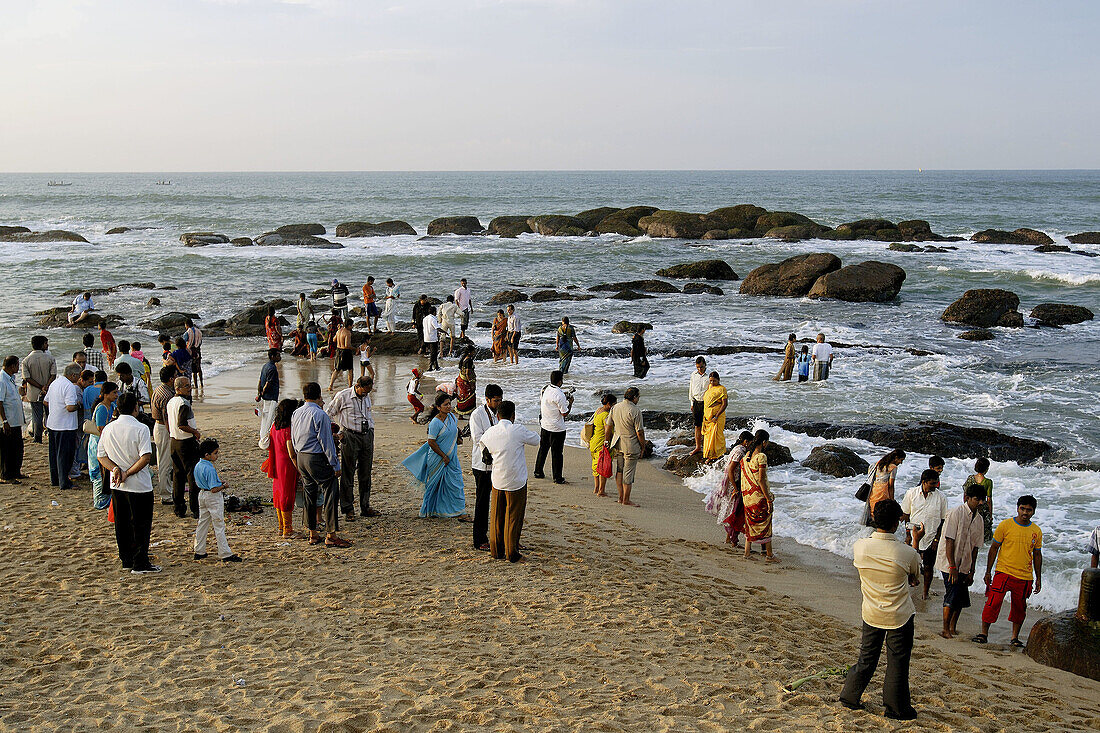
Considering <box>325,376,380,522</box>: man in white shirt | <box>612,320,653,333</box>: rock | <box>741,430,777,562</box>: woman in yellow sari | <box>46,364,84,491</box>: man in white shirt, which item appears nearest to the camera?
<box>741,430,777,562</box>: woman in yellow sari

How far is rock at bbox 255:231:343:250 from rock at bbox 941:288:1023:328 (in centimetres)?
3533

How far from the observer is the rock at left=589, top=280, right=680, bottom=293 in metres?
33.0

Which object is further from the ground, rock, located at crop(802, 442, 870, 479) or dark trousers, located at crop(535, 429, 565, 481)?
dark trousers, located at crop(535, 429, 565, 481)

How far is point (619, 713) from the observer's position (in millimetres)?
5422

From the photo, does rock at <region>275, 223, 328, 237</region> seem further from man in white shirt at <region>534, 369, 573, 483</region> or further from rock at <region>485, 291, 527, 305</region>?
man in white shirt at <region>534, 369, 573, 483</region>

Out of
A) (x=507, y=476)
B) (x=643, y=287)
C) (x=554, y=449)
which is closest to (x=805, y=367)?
(x=554, y=449)

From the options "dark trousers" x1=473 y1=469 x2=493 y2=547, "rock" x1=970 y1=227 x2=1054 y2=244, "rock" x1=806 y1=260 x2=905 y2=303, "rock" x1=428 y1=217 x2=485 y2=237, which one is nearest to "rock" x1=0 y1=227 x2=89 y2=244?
"rock" x1=428 y1=217 x2=485 y2=237

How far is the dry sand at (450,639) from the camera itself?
17.7ft

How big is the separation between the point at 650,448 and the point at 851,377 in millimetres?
7824

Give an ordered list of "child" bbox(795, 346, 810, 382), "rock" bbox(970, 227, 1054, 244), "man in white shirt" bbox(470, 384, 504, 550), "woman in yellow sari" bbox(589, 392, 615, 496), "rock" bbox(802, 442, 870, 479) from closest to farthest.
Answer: "man in white shirt" bbox(470, 384, 504, 550) < "woman in yellow sari" bbox(589, 392, 615, 496) < "rock" bbox(802, 442, 870, 479) < "child" bbox(795, 346, 810, 382) < "rock" bbox(970, 227, 1054, 244)

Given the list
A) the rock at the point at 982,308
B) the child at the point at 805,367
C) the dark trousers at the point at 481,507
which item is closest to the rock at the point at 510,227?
the rock at the point at 982,308

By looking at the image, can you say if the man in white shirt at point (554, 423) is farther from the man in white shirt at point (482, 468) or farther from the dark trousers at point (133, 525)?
the dark trousers at point (133, 525)

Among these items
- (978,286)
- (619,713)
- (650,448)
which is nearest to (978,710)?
(619,713)

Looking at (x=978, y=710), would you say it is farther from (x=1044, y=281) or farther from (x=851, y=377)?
(x=1044, y=281)
